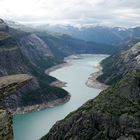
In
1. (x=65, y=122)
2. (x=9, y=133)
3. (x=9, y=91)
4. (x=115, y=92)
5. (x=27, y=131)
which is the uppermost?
(x=9, y=91)

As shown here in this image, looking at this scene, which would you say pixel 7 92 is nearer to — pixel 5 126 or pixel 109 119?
pixel 5 126

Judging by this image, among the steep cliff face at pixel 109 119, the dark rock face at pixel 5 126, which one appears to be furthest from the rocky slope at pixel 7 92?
the steep cliff face at pixel 109 119

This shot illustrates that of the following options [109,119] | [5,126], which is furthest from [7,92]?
[109,119]

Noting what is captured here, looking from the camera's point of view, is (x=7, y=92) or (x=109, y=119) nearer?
(x=7, y=92)

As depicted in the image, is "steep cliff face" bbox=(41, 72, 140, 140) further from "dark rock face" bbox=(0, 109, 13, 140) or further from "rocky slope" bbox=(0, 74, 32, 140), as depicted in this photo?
"dark rock face" bbox=(0, 109, 13, 140)

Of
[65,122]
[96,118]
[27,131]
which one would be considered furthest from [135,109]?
[27,131]

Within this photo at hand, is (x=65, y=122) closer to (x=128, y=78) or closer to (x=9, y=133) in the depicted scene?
(x=128, y=78)
